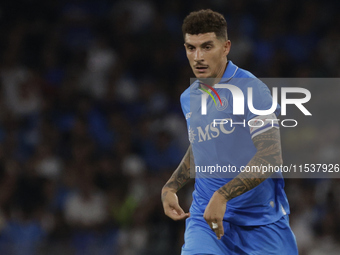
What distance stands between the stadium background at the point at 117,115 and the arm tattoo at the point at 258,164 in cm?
301

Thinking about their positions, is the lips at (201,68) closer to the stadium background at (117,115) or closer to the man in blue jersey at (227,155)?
the man in blue jersey at (227,155)

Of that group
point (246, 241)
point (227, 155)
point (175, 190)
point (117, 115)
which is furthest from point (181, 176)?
point (117, 115)

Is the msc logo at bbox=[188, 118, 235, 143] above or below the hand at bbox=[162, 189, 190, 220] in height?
above

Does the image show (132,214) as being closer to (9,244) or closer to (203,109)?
(9,244)

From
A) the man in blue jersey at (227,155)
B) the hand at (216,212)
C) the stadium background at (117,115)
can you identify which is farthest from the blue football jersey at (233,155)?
the stadium background at (117,115)

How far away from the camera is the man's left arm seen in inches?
116

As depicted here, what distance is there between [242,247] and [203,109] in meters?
0.95

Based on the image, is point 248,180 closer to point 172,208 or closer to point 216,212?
point 216,212

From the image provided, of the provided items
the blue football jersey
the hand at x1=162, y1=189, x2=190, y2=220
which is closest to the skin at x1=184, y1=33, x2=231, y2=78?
the blue football jersey

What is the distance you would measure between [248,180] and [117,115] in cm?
499

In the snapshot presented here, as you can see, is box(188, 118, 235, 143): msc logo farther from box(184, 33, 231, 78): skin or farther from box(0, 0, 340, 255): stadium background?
box(0, 0, 340, 255): stadium background

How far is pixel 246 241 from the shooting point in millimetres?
3354

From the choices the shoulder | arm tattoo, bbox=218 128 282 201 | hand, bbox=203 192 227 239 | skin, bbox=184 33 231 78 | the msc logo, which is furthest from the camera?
skin, bbox=184 33 231 78

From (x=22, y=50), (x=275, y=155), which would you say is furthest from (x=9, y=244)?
(x=275, y=155)
